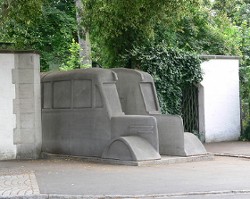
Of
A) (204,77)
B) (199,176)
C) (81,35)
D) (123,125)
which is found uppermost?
(81,35)

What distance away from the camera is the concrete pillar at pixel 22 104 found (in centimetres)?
1606

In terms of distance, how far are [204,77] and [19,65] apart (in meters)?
8.56

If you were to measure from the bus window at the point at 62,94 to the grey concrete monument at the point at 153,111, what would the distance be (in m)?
1.53

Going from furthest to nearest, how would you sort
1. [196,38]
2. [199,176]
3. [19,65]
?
[196,38] → [19,65] → [199,176]

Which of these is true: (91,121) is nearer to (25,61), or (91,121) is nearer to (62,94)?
(62,94)

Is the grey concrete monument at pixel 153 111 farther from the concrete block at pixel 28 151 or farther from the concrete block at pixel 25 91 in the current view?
the concrete block at pixel 28 151

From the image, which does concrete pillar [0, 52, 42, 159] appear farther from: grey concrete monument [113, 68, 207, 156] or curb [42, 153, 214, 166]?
grey concrete monument [113, 68, 207, 156]

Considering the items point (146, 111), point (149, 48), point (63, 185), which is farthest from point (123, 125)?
point (149, 48)

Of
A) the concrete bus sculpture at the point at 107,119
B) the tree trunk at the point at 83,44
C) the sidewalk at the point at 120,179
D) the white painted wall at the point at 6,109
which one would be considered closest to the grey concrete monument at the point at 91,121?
the concrete bus sculpture at the point at 107,119

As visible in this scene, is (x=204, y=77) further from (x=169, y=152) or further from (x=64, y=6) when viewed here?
(x=64, y=6)

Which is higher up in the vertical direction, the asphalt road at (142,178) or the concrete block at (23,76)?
the concrete block at (23,76)

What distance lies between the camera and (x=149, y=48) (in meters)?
20.1

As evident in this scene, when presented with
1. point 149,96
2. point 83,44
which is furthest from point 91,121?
point 83,44

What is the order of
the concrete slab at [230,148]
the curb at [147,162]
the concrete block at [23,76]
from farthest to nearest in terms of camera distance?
the concrete slab at [230,148]
the concrete block at [23,76]
the curb at [147,162]
